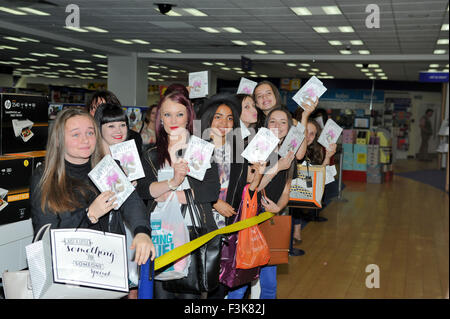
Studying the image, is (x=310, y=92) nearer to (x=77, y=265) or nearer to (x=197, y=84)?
(x=197, y=84)

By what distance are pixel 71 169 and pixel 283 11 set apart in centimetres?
696

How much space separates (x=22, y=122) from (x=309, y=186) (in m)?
2.05

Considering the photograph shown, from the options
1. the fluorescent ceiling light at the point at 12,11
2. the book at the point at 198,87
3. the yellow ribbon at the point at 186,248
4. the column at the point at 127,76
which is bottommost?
the yellow ribbon at the point at 186,248

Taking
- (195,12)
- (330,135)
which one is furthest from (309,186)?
(195,12)

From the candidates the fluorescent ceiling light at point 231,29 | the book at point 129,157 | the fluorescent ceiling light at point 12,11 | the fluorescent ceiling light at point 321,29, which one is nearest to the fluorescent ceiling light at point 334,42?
the fluorescent ceiling light at point 321,29

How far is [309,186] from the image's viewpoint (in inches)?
138

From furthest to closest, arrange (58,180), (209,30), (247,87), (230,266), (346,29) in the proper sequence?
(209,30), (346,29), (247,87), (230,266), (58,180)

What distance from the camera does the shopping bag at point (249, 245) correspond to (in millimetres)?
2559

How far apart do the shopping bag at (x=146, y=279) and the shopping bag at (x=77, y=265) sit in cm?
24

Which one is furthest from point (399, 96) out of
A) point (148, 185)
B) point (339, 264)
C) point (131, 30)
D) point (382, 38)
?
point (148, 185)

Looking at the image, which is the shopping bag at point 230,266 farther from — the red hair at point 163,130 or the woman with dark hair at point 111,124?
the woman with dark hair at point 111,124

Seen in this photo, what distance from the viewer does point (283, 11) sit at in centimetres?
812

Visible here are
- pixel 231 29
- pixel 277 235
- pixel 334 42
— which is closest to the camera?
pixel 277 235
